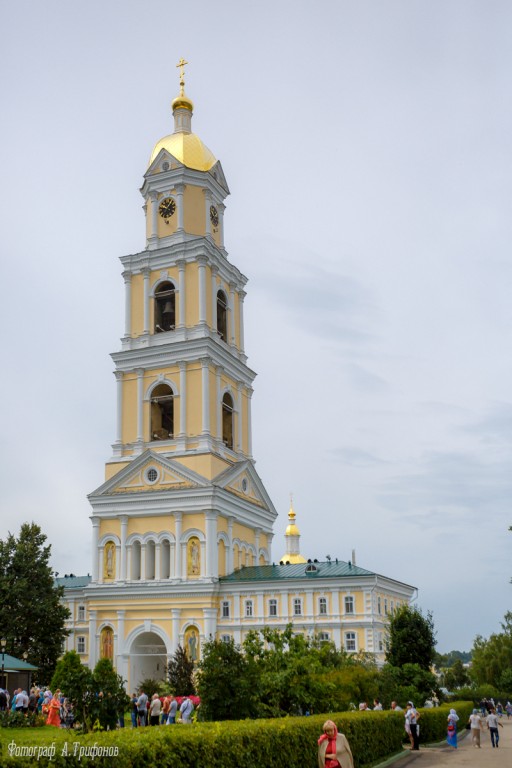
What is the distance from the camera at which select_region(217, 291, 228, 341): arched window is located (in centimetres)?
6138

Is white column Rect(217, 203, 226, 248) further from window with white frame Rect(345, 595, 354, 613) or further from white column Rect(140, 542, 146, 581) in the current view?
window with white frame Rect(345, 595, 354, 613)

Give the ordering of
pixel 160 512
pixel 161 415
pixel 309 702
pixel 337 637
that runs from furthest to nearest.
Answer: pixel 161 415
pixel 160 512
pixel 337 637
pixel 309 702

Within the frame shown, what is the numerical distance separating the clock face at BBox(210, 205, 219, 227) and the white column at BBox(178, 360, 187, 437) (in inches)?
487

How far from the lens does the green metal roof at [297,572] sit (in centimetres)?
5022

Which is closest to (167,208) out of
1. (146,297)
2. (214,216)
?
(214,216)

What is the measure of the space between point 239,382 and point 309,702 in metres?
37.7

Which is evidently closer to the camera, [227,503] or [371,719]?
[371,719]

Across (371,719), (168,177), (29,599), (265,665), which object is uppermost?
(168,177)

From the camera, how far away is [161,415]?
5875cm

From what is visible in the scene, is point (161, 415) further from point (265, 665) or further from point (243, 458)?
point (265, 665)

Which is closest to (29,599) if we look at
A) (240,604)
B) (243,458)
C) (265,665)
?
(240,604)

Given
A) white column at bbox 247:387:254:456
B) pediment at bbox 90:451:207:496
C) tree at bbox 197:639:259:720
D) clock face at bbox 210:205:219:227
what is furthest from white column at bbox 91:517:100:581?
tree at bbox 197:639:259:720

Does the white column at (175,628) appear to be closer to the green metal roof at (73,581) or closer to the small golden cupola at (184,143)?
the green metal roof at (73,581)

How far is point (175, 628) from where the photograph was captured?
5072 cm
